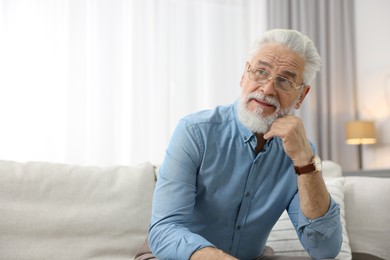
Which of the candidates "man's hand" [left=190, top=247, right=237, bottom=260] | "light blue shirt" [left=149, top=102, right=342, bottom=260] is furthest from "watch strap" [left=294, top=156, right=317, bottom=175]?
"man's hand" [left=190, top=247, right=237, bottom=260]

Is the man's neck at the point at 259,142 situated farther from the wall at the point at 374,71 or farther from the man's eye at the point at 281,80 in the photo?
the wall at the point at 374,71

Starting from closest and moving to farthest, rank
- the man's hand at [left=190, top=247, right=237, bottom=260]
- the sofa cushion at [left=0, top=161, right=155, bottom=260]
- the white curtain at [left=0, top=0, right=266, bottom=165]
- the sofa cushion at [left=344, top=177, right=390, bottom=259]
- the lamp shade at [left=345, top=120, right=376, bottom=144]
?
the man's hand at [left=190, top=247, right=237, bottom=260] → the sofa cushion at [left=0, top=161, right=155, bottom=260] → the sofa cushion at [left=344, top=177, right=390, bottom=259] → the white curtain at [left=0, top=0, right=266, bottom=165] → the lamp shade at [left=345, top=120, right=376, bottom=144]

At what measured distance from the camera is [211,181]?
1.49m

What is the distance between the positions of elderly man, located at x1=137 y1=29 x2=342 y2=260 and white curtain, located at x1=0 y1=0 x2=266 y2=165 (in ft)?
6.77

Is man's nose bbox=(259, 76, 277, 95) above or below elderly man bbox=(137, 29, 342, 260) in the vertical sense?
above

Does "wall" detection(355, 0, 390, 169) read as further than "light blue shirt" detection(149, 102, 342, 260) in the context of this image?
Yes

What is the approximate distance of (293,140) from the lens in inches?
57.8

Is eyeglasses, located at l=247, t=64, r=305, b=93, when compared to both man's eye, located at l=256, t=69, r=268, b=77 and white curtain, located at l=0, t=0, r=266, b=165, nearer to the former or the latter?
man's eye, located at l=256, t=69, r=268, b=77

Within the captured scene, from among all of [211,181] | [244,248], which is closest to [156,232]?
[211,181]

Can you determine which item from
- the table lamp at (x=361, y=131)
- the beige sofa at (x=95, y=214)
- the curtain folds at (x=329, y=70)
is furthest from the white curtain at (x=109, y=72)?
the beige sofa at (x=95, y=214)

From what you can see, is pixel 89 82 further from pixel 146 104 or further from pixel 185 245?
pixel 185 245

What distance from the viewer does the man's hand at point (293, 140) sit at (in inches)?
57.6

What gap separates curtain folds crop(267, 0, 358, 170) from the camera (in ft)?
13.8

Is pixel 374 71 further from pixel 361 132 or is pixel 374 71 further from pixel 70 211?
pixel 70 211
